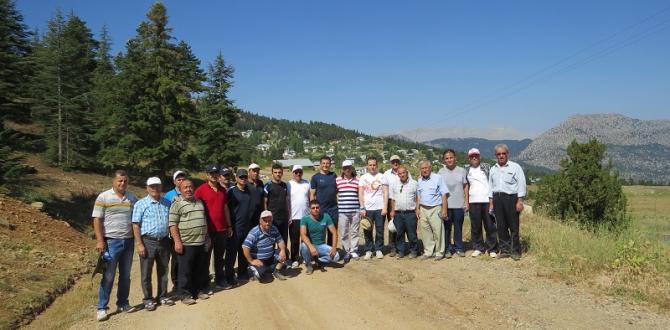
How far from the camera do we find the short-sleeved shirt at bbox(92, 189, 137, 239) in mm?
5744

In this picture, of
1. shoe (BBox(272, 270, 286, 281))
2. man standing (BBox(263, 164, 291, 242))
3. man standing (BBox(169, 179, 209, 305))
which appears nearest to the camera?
man standing (BBox(169, 179, 209, 305))

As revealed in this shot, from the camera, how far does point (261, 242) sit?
7.23 metres

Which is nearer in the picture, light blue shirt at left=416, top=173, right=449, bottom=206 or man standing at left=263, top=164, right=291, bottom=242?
man standing at left=263, top=164, right=291, bottom=242

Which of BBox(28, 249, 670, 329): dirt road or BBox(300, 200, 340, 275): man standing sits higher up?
BBox(300, 200, 340, 275): man standing

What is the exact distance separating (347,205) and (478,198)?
2503 millimetres

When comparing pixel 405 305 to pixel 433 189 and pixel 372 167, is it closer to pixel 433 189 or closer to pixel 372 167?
pixel 433 189

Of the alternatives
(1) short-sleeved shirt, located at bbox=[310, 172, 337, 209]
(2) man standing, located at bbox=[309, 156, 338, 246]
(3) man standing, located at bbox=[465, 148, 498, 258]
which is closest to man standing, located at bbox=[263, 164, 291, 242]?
(2) man standing, located at bbox=[309, 156, 338, 246]

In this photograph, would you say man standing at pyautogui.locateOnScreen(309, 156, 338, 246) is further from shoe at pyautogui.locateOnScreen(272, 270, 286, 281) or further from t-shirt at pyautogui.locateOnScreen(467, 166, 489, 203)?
t-shirt at pyautogui.locateOnScreen(467, 166, 489, 203)

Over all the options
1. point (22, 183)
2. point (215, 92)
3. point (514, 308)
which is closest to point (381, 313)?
point (514, 308)

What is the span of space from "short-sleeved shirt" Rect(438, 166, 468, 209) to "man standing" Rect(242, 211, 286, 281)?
3.32m

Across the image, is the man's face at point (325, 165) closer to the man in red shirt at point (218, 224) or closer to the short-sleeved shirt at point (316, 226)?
Answer: the short-sleeved shirt at point (316, 226)

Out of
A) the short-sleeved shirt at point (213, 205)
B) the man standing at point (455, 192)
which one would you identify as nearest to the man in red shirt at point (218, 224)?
the short-sleeved shirt at point (213, 205)

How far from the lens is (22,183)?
15719mm

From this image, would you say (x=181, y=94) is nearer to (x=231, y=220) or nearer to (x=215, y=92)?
(x=215, y=92)
